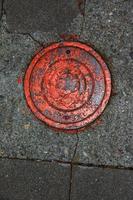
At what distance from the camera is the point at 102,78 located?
392 centimetres

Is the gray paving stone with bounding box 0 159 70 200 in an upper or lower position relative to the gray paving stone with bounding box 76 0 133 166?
lower

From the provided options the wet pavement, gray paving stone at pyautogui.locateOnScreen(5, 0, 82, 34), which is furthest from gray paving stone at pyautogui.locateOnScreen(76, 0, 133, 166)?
gray paving stone at pyautogui.locateOnScreen(5, 0, 82, 34)

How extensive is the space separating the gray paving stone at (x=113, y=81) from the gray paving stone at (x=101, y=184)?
0.30ft

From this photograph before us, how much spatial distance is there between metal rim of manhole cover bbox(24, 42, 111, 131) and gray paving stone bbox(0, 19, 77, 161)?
3.5 inches

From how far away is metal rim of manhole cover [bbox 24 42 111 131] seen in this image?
12.8ft

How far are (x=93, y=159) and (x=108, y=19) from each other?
1.34 meters

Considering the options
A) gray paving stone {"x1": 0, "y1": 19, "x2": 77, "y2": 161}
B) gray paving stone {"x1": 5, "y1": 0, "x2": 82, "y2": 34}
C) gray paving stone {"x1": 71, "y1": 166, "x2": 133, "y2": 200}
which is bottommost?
gray paving stone {"x1": 71, "y1": 166, "x2": 133, "y2": 200}

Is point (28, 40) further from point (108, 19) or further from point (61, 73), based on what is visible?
point (108, 19)

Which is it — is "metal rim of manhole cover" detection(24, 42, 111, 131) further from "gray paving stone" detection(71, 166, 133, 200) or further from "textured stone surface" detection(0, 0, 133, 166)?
"gray paving stone" detection(71, 166, 133, 200)

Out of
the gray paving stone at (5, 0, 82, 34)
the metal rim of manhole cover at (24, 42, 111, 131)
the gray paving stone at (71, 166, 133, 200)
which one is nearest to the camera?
the gray paving stone at (71, 166, 133, 200)

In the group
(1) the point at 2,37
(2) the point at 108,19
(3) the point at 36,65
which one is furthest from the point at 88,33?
(1) the point at 2,37

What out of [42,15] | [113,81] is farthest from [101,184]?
[42,15]

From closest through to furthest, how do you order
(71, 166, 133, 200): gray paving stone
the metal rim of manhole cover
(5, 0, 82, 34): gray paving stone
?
(71, 166, 133, 200): gray paving stone, the metal rim of manhole cover, (5, 0, 82, 34): gray paving stone

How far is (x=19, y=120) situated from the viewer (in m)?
4.03
